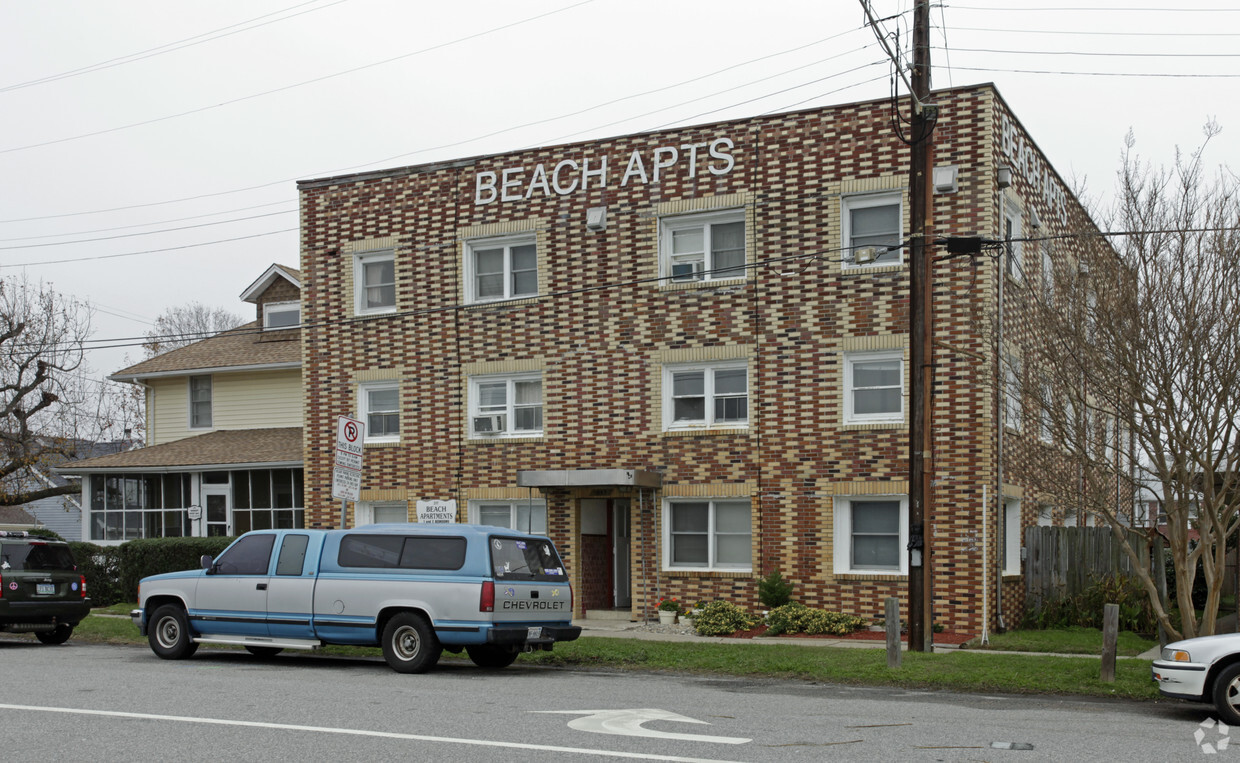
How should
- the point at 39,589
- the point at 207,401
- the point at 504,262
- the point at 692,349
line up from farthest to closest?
the point at 207,401 → the point at 504,262 → the point at 692,349 → the point at 39,589

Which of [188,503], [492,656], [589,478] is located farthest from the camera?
[188,503]

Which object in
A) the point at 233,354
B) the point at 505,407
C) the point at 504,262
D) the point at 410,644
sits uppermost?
the point at 504,262

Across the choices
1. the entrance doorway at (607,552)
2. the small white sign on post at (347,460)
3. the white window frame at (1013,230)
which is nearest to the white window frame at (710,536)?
the entrance doorway at (607,552)

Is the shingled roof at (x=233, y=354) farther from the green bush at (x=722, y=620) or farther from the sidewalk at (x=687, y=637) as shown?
the green bush at (x=722, y=620)

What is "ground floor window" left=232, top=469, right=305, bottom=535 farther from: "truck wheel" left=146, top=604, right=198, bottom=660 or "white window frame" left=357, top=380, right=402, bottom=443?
"truck wheel" left=146, top=604, right=198, bottom=660

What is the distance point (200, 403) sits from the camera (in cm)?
3247

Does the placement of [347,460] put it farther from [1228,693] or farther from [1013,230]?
[1013,230]

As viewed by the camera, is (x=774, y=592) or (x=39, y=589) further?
(x=774, y=592)

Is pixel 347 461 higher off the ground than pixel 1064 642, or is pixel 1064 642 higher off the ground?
pixel 347 461

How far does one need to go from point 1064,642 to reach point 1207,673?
23.9 feet

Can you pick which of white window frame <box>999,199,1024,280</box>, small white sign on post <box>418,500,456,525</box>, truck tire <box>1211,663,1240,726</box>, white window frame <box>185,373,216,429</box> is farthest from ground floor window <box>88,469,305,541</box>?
truck tire <box>1211,663,1240,726</box>

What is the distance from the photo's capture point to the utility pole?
16062mm

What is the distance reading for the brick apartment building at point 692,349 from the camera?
2020cm

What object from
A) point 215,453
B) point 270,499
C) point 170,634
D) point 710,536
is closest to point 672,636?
point 710,536
